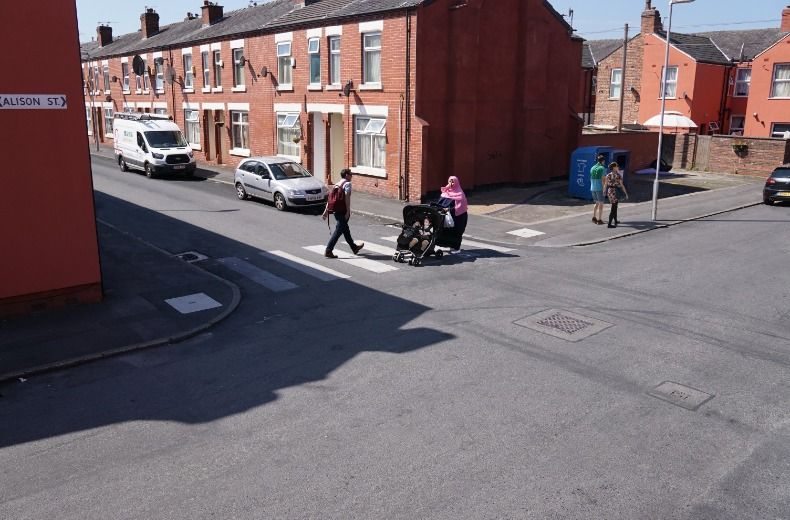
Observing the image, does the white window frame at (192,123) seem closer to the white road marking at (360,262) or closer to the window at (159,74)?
the window at (159,74)

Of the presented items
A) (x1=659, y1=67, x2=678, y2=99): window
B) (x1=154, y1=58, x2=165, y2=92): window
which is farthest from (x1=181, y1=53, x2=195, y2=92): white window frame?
(x1=659, y1=67, x2=678, y2=99): window

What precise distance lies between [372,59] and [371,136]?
2756 millimetres

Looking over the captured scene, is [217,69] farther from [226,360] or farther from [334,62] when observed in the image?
[226,360]

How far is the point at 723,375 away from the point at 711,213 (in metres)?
14.5

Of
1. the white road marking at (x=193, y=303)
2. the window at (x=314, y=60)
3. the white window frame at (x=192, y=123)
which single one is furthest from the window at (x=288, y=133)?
the white road marking at (x=193, y=303)

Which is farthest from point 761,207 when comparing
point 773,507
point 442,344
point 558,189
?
point 773,507

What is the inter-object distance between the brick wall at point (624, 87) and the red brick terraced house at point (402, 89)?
14.7m

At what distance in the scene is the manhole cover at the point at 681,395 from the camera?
778 centimetres

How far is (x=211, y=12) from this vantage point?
118 ft

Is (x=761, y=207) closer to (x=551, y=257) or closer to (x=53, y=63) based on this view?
(x=551, y=257)

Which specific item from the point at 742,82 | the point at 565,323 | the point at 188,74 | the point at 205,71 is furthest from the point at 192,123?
the point at 742,82

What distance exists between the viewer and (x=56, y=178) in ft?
35.1

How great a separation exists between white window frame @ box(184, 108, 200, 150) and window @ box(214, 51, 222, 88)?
2705 mm

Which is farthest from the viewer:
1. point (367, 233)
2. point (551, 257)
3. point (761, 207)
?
point (761, 207)
